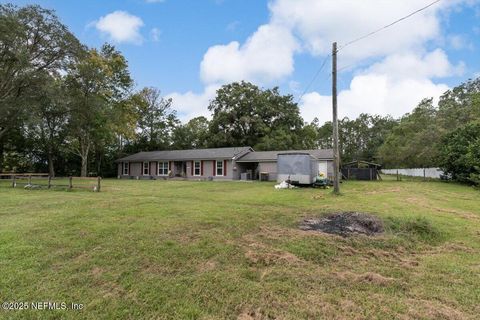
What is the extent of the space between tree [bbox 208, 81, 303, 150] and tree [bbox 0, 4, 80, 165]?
69.1 feet

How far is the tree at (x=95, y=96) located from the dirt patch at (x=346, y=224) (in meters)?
22.7

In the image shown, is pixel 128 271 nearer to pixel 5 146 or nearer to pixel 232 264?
pixel 232 264

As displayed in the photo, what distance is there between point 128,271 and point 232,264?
4.80 feet

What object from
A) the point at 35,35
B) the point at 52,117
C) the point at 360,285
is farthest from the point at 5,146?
the point at 360,285

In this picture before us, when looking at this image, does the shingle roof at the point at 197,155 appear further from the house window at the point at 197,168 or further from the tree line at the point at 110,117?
the tree line at the point at 110,117

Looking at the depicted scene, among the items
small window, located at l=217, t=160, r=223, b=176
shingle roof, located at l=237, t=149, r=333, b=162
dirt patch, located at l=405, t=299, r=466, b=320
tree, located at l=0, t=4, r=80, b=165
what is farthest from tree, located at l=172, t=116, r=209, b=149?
dirt patch, located at l=405, t=299, r=466, b=320

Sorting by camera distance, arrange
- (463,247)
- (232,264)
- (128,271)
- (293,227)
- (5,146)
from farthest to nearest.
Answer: (5,146) → (293,227) → (463,247) → (232,264) → (128,271)

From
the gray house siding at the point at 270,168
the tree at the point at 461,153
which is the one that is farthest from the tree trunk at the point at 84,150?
the tree at the point at 461,153

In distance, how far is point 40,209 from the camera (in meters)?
8.59

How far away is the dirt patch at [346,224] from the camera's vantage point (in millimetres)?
6236

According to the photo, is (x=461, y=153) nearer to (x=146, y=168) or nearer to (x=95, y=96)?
(x=146, y=168)

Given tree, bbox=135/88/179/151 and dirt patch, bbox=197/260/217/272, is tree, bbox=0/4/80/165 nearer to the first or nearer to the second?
tree, bbox=135/88/179/151

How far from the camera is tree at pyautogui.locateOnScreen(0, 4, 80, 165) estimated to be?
19219mm

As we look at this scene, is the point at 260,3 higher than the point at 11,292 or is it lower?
higher
